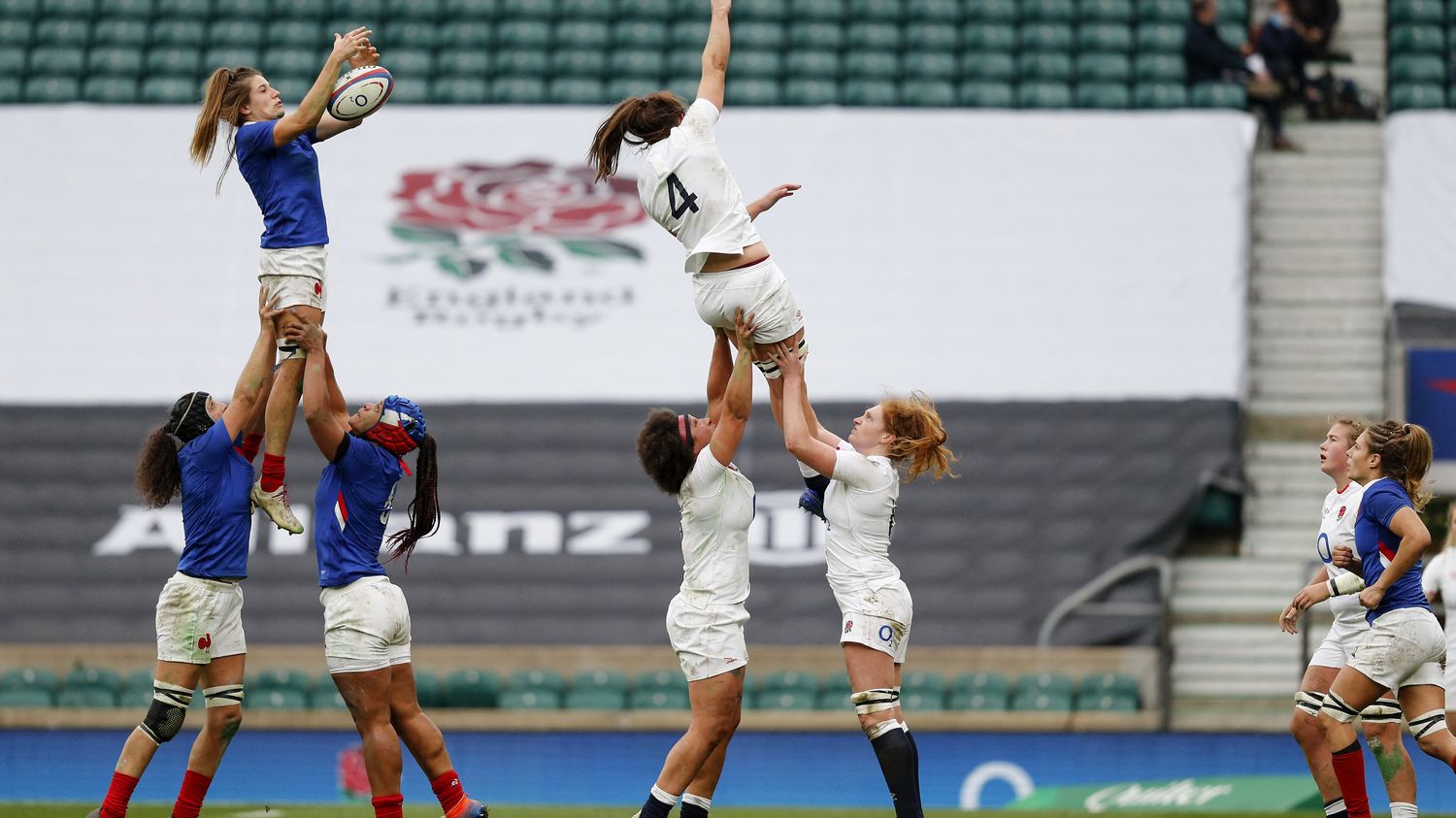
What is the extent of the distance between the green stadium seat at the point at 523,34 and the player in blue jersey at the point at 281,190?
9806mm

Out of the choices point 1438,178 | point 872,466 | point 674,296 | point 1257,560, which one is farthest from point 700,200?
point 1438,178

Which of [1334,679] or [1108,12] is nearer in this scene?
[1334,679]

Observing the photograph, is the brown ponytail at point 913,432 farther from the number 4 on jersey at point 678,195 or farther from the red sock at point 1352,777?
the red sock at point 1352,777

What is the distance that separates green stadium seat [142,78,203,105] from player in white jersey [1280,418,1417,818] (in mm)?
12462

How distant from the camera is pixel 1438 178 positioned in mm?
15305

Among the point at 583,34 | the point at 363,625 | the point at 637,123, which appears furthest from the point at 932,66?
the point at 363,625

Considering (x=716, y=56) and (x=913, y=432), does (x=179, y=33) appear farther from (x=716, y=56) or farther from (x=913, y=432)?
(x=913, y=432)

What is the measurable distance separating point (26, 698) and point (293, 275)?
7.86 meters

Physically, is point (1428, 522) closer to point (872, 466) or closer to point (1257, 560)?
point (1257, 560)

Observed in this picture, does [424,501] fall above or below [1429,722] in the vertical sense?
above

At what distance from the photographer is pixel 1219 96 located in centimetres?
1622

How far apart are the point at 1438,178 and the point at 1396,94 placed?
1.41 metres

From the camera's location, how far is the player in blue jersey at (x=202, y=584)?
7.43m

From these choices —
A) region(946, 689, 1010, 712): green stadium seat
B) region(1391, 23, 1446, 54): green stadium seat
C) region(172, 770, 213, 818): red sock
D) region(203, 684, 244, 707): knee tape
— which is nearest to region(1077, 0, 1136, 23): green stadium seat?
region(1391, 23, 1446, 54): green stadium seat
